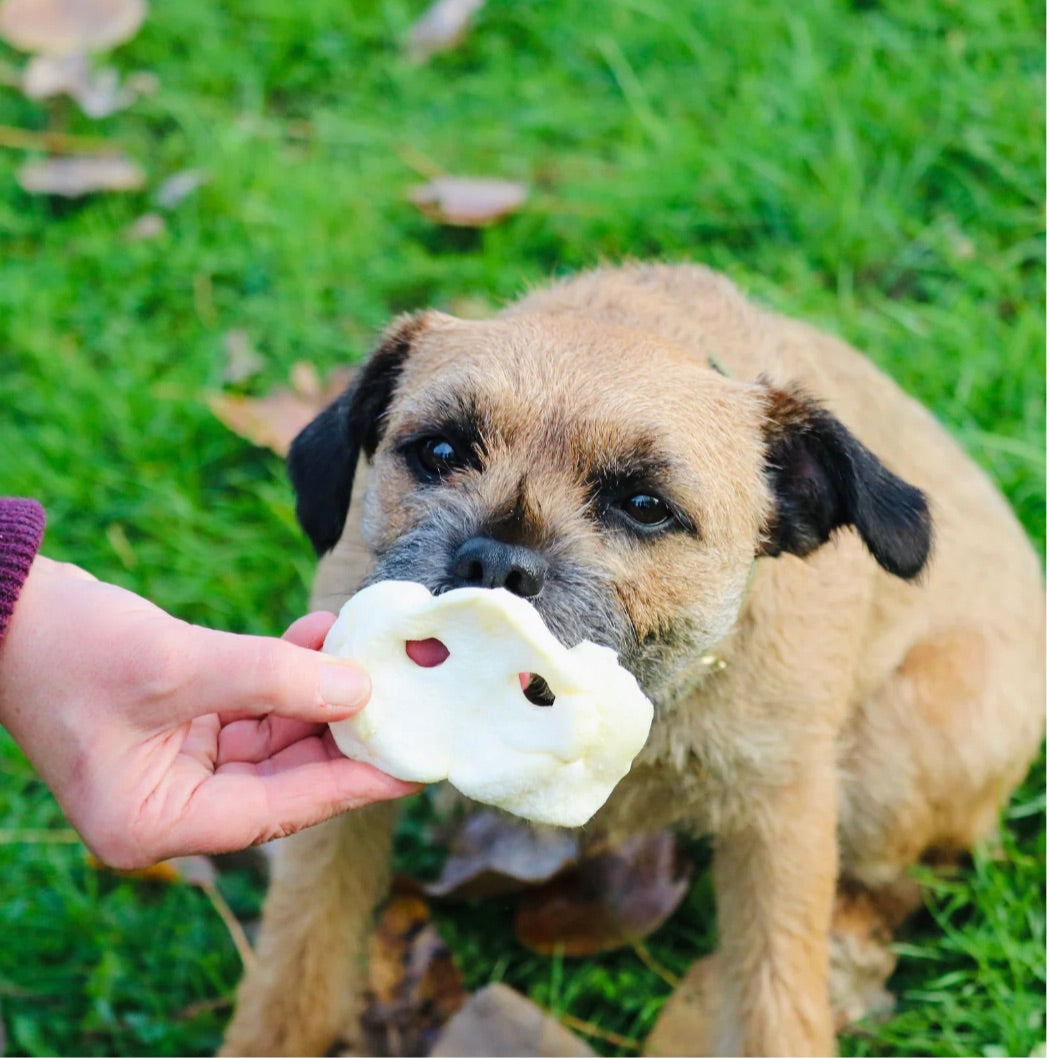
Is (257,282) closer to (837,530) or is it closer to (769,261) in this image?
(769,261)

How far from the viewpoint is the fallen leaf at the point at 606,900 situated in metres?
3.77

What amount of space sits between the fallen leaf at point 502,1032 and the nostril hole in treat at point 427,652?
4.18 ft

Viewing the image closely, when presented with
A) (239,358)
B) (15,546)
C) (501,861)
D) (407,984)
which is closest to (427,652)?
(15,546)

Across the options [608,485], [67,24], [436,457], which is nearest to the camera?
[608,485]

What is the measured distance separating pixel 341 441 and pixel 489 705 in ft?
3.12

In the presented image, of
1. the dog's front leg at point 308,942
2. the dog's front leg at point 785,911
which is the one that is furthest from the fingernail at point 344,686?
the dog's front leg at point 785,911

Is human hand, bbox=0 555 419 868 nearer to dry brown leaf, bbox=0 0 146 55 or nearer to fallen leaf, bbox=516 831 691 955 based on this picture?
fallen leaf, bbox=516 831 691 955

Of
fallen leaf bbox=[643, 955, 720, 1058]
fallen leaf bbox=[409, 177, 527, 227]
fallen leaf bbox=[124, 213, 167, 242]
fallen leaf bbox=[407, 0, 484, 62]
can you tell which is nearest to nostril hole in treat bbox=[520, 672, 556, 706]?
Result: fallen leaf bbox=[643, 955, 720, 1058]

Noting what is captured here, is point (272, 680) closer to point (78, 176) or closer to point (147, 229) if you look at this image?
point (147, 229)

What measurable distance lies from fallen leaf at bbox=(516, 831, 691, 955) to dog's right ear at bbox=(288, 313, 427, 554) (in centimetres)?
139

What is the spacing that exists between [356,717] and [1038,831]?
251 centimetres

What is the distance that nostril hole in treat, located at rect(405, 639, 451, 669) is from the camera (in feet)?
8.43

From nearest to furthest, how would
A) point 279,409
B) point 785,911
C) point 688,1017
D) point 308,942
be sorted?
point 785,911, point 308,942, point 688,1017, point 279,409

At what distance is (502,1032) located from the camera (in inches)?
131
